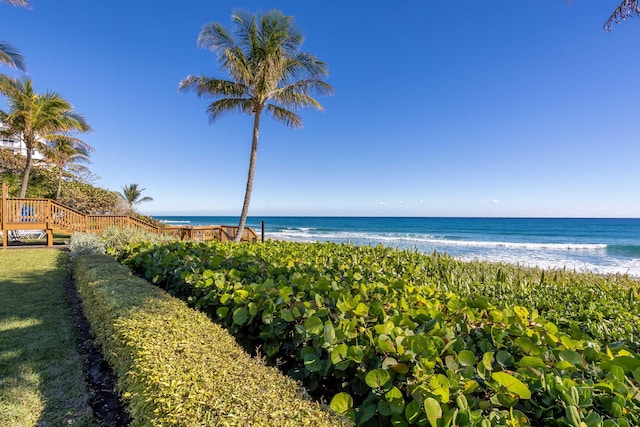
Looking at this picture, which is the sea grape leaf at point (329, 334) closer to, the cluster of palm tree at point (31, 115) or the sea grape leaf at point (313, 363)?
the sea grape leaf at point (313, 363)

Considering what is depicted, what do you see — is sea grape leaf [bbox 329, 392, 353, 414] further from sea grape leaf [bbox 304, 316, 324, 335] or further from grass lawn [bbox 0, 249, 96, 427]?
grass lawn [bbox 0, 249, 96, 427]

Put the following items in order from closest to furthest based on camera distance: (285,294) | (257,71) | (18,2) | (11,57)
Answer: (285,294), (18,2), (11,57), (257,71)

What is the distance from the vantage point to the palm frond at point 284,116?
1283 centimetres

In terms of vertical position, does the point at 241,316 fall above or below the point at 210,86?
below

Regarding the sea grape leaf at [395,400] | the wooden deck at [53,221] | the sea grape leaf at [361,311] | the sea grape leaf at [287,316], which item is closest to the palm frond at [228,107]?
the wooden deck at [53,221]

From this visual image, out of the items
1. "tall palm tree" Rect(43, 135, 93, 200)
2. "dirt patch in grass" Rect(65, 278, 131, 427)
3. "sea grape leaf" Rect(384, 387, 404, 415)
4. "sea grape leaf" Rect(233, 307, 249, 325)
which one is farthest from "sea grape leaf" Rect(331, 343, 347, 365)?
"tall palm tree" Rect(43, 135, 93, 200)

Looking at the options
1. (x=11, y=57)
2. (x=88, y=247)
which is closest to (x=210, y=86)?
(x=11, y=57)

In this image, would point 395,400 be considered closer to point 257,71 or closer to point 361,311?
point 361,311

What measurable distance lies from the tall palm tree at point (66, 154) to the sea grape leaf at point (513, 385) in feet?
76.1

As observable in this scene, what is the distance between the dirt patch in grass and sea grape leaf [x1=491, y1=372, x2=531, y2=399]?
220cm

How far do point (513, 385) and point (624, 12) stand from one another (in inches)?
366

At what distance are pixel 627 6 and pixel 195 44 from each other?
11976 mm

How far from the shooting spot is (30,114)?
45.9 ft

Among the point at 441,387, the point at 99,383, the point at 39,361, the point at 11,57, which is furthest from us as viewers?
the point at 11,57
